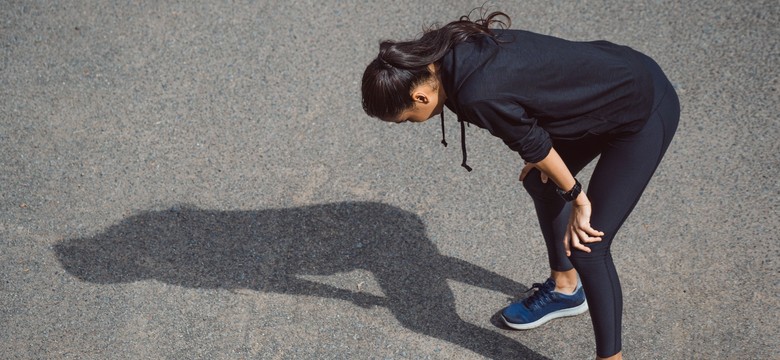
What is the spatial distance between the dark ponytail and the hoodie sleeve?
19 cm

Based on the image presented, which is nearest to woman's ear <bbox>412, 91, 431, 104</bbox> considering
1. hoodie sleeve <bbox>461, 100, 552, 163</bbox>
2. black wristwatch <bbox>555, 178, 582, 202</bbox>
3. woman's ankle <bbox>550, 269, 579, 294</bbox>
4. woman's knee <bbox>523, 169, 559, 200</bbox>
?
hoodie sleeve <bbox>461, 100, 552, 163</bbox>

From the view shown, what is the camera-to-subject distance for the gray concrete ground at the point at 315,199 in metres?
3.48

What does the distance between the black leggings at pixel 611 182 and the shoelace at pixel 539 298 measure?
0.45 meters

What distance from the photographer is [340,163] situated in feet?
13.7

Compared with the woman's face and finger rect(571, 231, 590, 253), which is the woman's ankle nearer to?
finger rect(571, 231, 590, 253)

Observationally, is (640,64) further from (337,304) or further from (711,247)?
(337,304)

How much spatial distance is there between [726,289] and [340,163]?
1.96m

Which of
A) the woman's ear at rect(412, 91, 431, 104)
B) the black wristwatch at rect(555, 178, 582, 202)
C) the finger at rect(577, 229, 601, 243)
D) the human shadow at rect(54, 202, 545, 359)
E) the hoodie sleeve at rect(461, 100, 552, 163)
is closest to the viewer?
the hoodie sleeve at rect(461, 100, 552, 163)

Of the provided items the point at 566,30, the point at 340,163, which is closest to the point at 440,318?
the point at 340,163

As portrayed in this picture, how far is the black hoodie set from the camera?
2.34 metres

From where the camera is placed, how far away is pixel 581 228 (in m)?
2.70

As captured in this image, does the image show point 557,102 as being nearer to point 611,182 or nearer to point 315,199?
point 611,182

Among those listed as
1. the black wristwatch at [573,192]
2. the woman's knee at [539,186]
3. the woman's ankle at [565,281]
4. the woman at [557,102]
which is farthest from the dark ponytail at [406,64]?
the woman's ankle at [565,281]

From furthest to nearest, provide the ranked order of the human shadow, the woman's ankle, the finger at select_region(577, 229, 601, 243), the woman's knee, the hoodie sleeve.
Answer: the human shadow → the woman's ankle → the woman's knee → the finger at select_region(577, 229, 601, 243) → the hoodie sleeve
